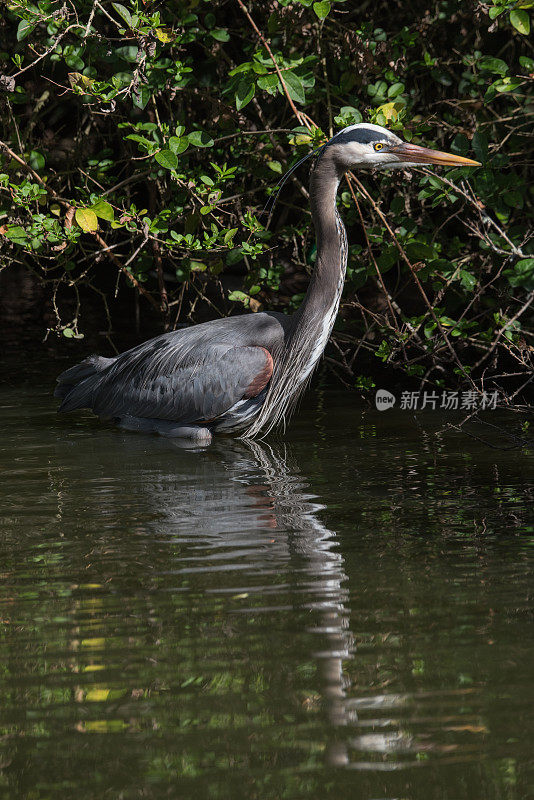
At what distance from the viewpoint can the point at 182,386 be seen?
7.06 meters

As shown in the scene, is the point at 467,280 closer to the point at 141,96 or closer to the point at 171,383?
the point at 171,383

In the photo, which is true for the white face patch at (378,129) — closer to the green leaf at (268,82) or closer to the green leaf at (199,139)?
the green leaf at (268,82)

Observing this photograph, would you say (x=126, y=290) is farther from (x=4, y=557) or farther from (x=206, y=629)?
(x=206, y=629)

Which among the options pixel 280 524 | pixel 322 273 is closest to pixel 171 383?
pixel 322 273

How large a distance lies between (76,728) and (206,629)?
0.74m

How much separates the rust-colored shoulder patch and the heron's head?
1.30m

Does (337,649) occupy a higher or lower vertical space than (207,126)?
lower

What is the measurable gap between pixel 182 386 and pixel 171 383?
13cm

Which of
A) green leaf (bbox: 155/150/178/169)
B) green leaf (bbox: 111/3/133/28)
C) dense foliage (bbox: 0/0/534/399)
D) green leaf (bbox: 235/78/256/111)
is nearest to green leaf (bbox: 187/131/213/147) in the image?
dense foliage (bbox: 0/0/534/399)

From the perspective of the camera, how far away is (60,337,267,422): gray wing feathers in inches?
270

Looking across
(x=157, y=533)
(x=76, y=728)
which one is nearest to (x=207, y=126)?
(x=157, y=533)

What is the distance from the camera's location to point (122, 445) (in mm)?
6887

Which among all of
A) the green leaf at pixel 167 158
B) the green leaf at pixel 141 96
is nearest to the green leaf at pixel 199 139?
the green leaf at pixel 167 158

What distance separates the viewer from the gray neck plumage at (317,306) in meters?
6.71
